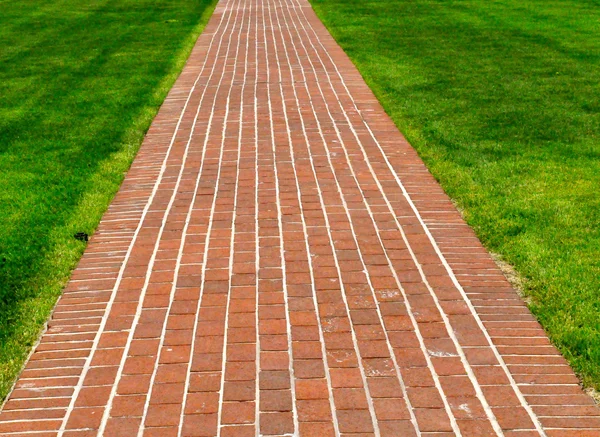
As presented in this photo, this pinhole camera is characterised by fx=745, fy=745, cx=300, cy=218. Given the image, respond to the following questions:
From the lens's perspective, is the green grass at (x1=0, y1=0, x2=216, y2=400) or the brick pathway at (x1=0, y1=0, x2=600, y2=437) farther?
the green grass at (x1=0, y1=0, x2=216, y2=400)

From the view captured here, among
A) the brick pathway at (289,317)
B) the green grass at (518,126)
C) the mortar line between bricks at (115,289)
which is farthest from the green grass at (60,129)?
the green grass at (518,126)

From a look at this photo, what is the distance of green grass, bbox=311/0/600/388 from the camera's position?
14.9 ft

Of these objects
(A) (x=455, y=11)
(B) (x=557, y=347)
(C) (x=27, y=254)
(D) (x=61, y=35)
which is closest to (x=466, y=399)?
(B) (x=557, y=347)

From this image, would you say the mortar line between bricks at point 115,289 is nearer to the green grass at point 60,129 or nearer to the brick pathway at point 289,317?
the brick pathway at point 289,317

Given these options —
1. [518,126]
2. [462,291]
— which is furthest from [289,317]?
[518,126]

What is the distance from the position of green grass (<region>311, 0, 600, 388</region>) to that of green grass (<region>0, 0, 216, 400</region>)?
2.80m

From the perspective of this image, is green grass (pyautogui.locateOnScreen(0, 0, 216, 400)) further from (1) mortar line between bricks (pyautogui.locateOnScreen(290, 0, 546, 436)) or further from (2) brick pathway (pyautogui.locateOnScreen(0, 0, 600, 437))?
(1) mortar line between bricks (pyautogui.locateOnScreen(290, 0, 546, 436))

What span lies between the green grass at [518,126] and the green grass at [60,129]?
280cm

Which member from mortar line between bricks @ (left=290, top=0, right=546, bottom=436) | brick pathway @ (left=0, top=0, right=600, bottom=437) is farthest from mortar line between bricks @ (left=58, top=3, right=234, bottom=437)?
mortar line between bricks @ (left=290, top=0, right=546, bottom=436)

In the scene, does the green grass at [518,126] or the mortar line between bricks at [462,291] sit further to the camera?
the green grass at [518,126]

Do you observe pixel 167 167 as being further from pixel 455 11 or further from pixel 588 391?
pixel 455 11

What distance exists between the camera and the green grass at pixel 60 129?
4.60 meters

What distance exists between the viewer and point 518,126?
7539 mm

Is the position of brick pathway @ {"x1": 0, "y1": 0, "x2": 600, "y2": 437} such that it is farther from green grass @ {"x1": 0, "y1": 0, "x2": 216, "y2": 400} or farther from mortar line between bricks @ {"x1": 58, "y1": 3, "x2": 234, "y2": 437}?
green grass @ {"x1": 0, "y1": 0, "x2": 216, "y2": 400}
